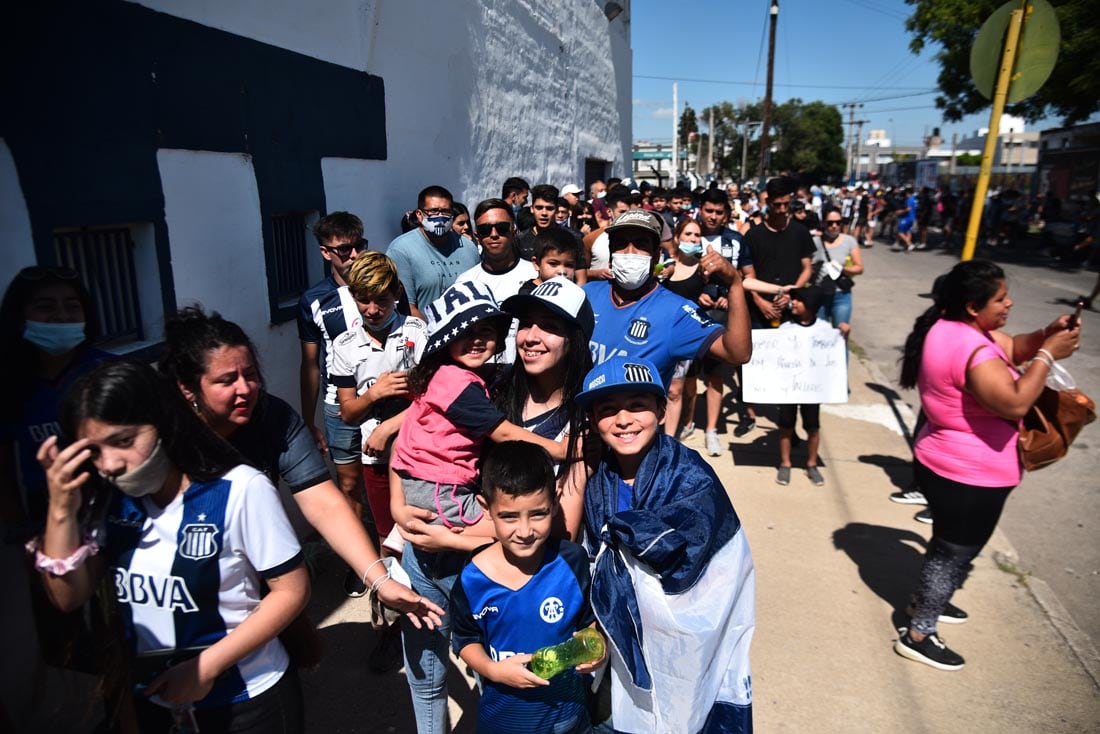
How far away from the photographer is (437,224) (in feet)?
16.4

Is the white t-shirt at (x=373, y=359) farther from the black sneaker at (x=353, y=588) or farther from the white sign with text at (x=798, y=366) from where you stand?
the white sign with text at (x=798, y=366)

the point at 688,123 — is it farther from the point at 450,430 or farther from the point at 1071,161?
the point at 450,430

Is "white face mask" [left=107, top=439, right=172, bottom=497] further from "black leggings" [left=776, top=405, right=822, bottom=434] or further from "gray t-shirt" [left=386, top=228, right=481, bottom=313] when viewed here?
"black leggings" [left=776, top=405, right=822, bottom=434]

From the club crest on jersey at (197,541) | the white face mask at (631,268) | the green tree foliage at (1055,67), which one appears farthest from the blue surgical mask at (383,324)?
the green tree foliage at (1055,67)

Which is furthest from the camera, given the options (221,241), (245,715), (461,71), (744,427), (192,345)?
(461,71)

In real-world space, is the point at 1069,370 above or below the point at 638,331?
below

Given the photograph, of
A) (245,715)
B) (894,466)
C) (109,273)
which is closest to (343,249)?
(109,273)

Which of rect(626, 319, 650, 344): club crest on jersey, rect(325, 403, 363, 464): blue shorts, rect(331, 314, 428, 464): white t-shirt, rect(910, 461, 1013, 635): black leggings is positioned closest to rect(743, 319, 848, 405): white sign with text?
rect(910, 461, 1013, 635): black leggings

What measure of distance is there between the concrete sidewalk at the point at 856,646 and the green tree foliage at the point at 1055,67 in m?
15.0

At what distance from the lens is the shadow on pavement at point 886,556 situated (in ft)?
13.4

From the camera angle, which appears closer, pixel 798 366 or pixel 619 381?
pixel 619 381

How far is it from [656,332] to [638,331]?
8 centimetres

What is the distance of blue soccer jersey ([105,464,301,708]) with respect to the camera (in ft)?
5.66

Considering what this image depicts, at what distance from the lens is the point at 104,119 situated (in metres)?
3.07
